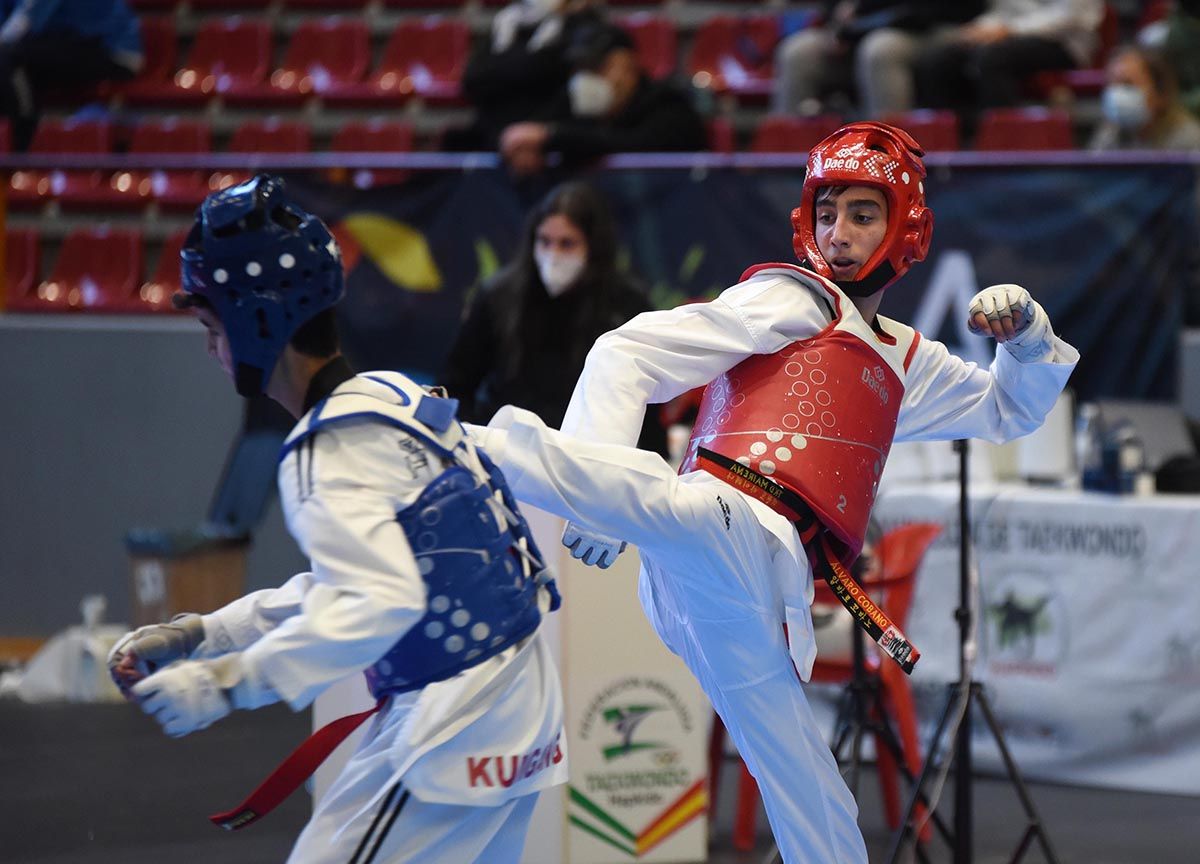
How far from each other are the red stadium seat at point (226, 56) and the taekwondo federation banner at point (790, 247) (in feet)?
10.4

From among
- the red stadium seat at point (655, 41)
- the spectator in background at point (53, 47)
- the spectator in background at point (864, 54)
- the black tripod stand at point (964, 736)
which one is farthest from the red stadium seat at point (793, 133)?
the spectator in background at point (53, 47)

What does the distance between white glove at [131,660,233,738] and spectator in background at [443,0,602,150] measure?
6.26m

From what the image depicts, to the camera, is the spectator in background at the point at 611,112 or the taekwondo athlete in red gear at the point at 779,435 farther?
the spectator in background at the point at 611,112

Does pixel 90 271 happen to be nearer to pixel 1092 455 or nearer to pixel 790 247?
pixel 790 247

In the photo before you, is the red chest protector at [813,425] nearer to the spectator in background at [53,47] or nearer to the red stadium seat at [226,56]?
the spectator in background at [53,47]

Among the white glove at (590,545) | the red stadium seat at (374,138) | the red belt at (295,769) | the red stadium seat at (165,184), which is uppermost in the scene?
the red stadium seat at (374,138)

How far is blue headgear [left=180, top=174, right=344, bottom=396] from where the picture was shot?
8.17ft

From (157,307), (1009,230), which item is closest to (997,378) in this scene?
(1009,230)

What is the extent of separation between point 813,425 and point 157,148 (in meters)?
7.65

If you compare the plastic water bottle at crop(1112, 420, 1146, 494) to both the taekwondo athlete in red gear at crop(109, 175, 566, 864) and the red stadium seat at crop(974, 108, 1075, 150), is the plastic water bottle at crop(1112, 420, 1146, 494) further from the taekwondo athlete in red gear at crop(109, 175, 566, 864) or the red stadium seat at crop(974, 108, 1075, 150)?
the taekwondo athlete in red gear at crop(109, 175, 566, 864)

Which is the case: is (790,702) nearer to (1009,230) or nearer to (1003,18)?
(1009,230)

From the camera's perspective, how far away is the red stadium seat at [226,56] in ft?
34.8

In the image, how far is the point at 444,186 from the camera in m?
7.63

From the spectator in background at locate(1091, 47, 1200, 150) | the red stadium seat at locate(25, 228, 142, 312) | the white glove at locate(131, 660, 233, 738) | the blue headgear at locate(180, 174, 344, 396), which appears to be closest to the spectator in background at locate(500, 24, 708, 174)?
the spectator in background at locate(1091, 47, 1200, 150)
